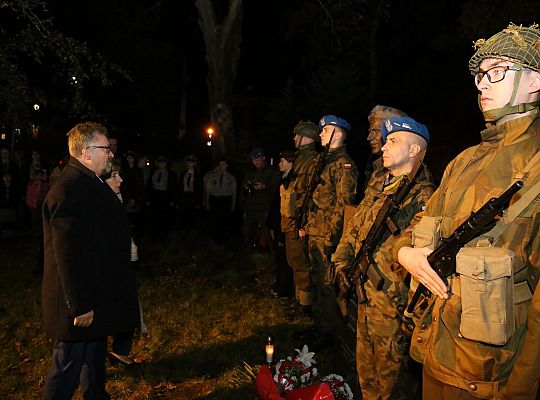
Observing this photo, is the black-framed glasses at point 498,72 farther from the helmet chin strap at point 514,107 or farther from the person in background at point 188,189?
the person in background at point 188,189

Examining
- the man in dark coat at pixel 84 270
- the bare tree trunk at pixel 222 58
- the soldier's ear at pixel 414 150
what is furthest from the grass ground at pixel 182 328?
the bare tree trunk at pixel 222 58

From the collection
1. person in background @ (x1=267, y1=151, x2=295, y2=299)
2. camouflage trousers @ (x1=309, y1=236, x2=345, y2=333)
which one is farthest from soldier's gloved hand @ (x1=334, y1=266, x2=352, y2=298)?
person in background @ (x1=267, y1=151, x2=295, y2=299)

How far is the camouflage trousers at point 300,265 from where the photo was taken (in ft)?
22.2

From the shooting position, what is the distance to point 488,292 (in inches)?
82.7

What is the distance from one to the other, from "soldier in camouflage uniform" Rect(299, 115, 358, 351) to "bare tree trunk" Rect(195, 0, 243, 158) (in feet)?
40.5

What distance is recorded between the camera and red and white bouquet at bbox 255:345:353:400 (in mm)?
4050

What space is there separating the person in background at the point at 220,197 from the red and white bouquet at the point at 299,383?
7.08 metres

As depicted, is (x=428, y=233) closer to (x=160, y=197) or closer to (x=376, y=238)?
(x=376, y=238)

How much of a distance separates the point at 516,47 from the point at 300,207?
4104 mm

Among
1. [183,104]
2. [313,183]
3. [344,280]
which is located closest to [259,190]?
[313,183]

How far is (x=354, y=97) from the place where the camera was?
19.2m

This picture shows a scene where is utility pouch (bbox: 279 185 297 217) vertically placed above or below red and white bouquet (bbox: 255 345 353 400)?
above

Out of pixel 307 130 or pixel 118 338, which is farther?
pixel 307 130

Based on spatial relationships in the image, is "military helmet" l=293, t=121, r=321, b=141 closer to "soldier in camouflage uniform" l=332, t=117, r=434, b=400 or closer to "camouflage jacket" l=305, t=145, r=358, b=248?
"camouflage jacket" l=305, t=145, r=358, b=248
